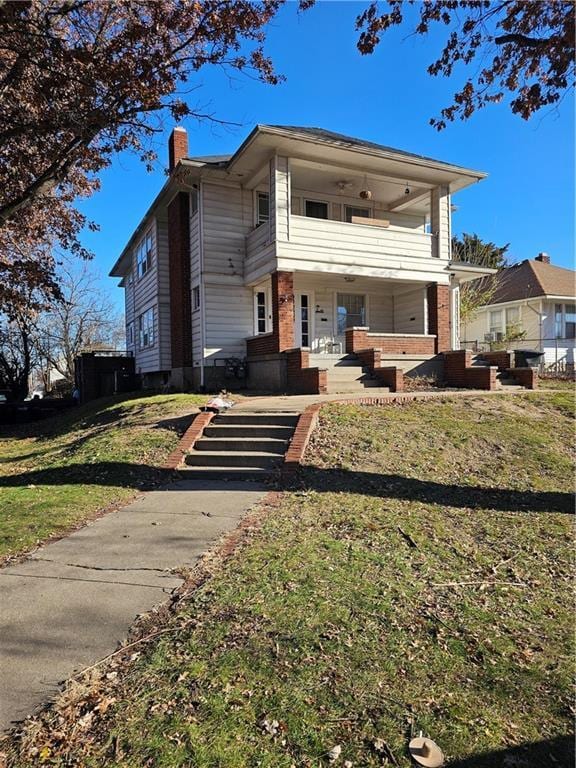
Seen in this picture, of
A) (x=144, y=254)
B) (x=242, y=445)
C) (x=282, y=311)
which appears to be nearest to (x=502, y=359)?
(x=282, y=311)

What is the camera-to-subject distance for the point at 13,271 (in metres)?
11.5

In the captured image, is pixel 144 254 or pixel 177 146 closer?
pixel 177 146

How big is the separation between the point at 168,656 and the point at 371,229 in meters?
14.0

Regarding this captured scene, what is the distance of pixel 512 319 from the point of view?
93.9 feet

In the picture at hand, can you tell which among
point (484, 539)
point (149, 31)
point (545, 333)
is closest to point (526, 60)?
point (149, 31)

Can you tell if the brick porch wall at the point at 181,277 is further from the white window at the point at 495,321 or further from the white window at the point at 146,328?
the white window at the point at 495,321

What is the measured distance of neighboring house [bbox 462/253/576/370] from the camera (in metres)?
25.7

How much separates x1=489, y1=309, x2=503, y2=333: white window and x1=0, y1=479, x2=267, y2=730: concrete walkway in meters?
27.3

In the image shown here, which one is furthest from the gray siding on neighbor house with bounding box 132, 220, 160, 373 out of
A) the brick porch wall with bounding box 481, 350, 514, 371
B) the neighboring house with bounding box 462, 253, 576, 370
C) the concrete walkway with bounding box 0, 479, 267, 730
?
the neighboring house with bounding box 462, 253, 576, 370

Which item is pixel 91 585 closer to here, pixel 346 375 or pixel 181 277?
pixel 346 375

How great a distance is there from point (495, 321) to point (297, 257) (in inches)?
803

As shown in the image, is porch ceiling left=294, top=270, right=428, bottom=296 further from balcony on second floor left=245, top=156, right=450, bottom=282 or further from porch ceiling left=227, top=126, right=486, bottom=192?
porch ceiling left=227, top=126, right=486, bottom=192

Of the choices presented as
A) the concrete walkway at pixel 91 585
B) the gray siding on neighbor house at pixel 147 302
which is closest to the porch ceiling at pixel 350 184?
the gray siding on neighbor house at pixel 147 302

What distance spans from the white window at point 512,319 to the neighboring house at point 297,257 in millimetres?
10682
